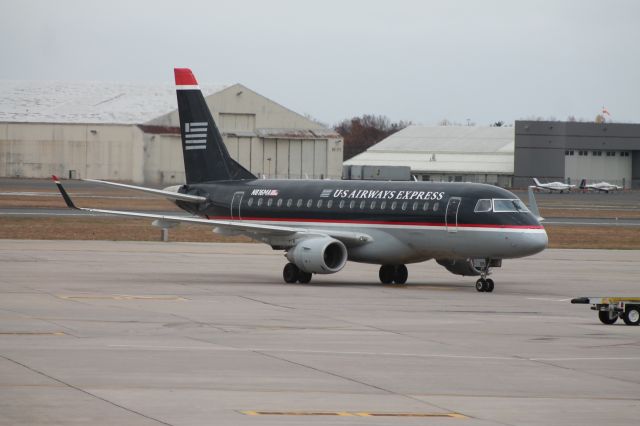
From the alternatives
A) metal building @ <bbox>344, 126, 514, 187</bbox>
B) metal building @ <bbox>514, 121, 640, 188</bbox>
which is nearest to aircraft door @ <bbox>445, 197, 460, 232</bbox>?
metal building @ <bbox>344, 126, 514, 187</bbox>

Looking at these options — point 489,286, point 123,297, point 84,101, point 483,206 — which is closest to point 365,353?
point 123,297

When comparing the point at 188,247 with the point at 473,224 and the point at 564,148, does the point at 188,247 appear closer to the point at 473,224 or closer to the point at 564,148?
the point at 473,224

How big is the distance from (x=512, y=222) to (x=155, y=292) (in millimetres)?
10655

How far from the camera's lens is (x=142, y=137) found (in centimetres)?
12575

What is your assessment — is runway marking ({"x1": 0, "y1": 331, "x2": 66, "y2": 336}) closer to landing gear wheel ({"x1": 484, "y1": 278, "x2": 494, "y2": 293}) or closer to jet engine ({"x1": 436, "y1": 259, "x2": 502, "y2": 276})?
landing gear wheel ({"x1": 484, "y1": 278, "x2": 494, "y2": 293})

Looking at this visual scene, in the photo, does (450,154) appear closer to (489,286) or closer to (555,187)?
(555,187)

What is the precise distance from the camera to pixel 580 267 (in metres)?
47.3

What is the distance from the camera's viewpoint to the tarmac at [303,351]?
644 inches

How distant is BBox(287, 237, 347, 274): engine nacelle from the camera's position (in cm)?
3722

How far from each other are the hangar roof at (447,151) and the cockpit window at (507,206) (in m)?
126

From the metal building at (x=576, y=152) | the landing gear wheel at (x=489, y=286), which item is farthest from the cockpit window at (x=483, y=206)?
the metal building at (x=576, y=152)

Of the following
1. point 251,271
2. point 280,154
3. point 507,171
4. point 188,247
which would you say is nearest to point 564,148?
point 507,171

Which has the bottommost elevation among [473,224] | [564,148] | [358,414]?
[358,414]

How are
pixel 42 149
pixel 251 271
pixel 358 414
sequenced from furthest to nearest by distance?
pixel 42 149 → pixel 251 271 → pixel 358 414
